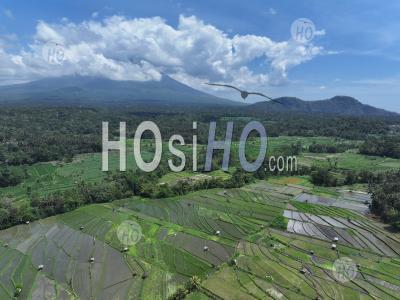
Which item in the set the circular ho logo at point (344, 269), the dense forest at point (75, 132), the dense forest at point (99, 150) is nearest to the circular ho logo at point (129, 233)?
the dense forest at point (99, 150)

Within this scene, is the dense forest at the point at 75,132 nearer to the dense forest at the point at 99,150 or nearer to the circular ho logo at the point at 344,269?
the dense forest at the point at 99,150

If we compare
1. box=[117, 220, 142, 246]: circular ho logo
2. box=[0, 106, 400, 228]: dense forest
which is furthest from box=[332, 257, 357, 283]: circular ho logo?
box=[117, 220, 142, 246]: circular ho logo

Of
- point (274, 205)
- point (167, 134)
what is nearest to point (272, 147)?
point (167, 134)

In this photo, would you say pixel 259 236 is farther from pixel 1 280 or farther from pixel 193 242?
pixel 1 280

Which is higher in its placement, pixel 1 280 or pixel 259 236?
pixel 259 236

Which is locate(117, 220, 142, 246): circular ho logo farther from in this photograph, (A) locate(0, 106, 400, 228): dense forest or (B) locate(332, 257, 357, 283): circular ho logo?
(B) locate(332, 257, 357, 283): circular ho logo

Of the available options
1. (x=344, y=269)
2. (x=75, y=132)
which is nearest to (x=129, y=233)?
(x=344, y=269)

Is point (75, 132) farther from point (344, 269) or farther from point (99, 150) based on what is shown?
point (344, 269)
